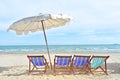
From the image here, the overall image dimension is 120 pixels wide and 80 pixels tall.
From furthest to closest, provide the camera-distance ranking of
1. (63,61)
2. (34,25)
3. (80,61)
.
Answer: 1. (34,25)
2. (80,61)
3. (63,61)

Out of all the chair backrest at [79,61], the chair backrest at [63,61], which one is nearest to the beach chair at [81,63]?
the chair backrest at [79,61]

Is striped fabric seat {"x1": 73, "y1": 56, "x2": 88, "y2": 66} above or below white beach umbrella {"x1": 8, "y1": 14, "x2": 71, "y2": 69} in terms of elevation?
below

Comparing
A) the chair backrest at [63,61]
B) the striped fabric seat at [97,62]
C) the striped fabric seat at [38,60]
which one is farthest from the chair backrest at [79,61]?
the striped fabric seat at [38,60]

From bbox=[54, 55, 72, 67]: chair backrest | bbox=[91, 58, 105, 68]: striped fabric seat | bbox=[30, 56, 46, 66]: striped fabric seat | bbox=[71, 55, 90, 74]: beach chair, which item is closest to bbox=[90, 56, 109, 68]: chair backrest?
bbox=[91, 58, 105, 68]: striped fabric seat

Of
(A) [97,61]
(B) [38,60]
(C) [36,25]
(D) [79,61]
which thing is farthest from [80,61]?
(C) [36,25]

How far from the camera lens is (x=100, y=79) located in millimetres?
8172

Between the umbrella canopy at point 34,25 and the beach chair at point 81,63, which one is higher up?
the umbrella canopy at point 34,25

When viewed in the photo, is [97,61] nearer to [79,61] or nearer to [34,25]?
[79,61]

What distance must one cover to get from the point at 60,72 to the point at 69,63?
77cm

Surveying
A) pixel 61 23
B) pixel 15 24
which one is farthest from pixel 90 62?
pixel 15 24

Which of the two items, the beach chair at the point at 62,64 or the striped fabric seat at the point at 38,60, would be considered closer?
the beach chair at the point at 62,64

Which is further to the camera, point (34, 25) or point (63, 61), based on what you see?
point (34, 25)

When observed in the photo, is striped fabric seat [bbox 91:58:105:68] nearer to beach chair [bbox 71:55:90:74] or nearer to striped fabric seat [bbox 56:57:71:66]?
beach chair [bbox 71:55:90:74]

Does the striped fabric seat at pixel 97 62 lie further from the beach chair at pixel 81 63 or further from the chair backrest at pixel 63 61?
the chair backrest at pixel 63 61
